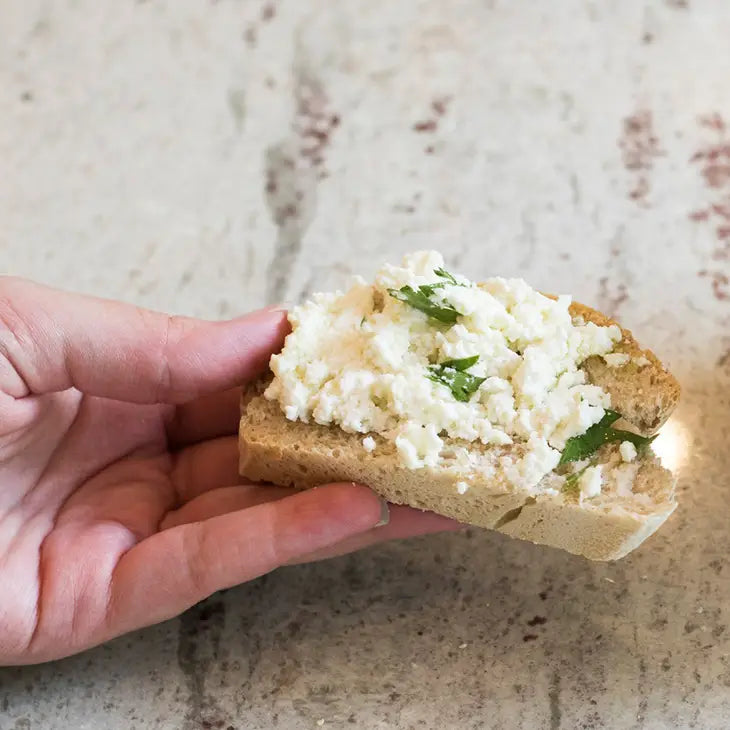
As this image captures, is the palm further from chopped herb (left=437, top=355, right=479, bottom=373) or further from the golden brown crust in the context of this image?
chopped herb (left=437, top=355, right=479, bottom=373)

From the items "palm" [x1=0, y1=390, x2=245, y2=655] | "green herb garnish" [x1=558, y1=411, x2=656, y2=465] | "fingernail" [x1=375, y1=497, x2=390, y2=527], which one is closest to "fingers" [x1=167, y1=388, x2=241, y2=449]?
"palm" [x1=0, y1=390, x2=245, y2=655]

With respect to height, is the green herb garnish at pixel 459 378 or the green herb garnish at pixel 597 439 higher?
the green herb garnish at pixel 459 378

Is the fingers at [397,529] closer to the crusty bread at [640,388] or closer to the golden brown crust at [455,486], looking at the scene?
the golden brown crust at [455,486]

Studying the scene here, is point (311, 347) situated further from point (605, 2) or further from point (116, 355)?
point (605, 2)

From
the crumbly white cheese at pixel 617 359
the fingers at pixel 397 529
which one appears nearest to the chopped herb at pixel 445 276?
the crumbly white cheese at pixel 617 359

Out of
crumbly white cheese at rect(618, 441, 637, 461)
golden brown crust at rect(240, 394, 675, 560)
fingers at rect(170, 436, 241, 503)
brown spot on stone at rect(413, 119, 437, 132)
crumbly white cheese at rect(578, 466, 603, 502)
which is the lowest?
fingers at rect(170, 436, 241, 503)

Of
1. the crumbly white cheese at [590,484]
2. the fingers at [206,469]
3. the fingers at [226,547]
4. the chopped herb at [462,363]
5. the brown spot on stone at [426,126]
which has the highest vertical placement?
the chopped herb at [462,363]

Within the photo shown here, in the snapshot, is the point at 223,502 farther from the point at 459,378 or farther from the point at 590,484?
the point at 590,484
